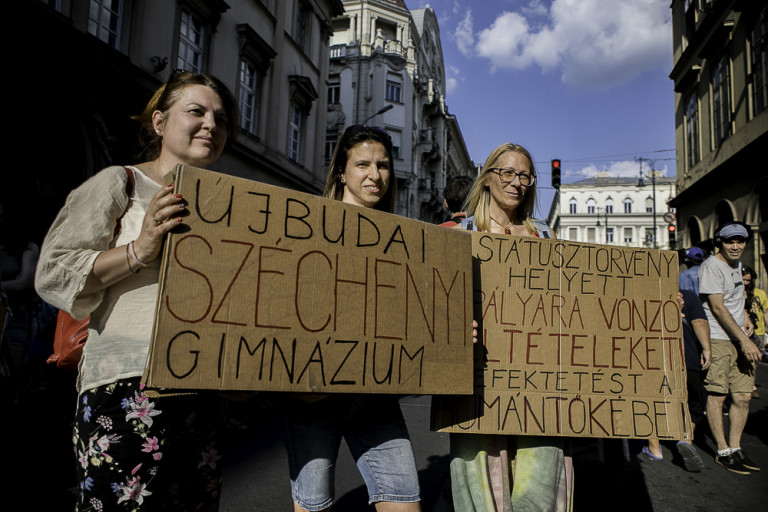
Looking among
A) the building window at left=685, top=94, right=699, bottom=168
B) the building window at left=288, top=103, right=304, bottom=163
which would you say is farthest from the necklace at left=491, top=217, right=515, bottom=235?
the building window at left=685, top=94, right=699, bottom=168

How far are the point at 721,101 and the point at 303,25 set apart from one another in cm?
1482

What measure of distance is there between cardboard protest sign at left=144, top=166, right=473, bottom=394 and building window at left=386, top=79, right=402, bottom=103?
30.7 metres

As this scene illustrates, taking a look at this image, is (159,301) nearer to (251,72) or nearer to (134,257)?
(134,257)

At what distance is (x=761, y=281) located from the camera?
13.5 meters

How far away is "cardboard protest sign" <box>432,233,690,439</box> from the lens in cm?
181

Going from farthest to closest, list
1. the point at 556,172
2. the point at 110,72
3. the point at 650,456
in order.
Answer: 1. the point at 556,172
2. the point at 110,72
3. the point at 650,456

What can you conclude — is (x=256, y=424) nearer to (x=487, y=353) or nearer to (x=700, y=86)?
(x=487, y=353)

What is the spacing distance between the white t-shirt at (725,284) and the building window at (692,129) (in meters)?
17.7

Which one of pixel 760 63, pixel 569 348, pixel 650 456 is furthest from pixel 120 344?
pixel 760 63

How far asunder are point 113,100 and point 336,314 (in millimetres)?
8998

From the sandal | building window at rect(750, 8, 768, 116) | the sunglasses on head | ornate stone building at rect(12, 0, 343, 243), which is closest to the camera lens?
the sunglasses on head

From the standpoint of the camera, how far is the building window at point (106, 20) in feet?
27.3

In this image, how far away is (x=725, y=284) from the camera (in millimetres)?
3947

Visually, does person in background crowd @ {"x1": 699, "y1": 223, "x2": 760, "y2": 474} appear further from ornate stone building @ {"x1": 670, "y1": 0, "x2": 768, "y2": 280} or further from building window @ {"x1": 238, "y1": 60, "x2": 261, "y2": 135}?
building window @ {"x1": 238, "y1": 60, "x2": 261, "y2": 135}
